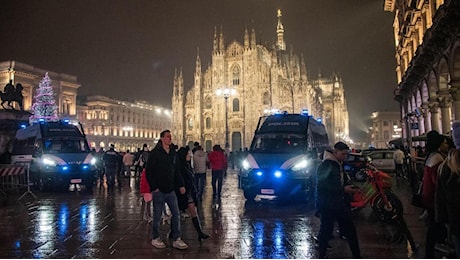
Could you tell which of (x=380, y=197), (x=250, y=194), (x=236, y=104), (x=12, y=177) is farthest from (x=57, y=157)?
(x=236, y=104)

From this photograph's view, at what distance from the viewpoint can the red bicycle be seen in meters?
7.14

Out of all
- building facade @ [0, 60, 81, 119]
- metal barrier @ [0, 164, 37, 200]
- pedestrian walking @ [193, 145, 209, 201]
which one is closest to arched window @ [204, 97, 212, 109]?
building facade @ [0, 60, 81, 119]

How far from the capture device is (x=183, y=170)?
783cm

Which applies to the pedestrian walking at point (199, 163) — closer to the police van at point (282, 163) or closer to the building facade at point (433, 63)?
the police van at point (282, 163)

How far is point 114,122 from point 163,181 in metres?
80.0

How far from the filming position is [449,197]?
3.77m

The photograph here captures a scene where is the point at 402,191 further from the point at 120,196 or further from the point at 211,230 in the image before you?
the point at 120,196

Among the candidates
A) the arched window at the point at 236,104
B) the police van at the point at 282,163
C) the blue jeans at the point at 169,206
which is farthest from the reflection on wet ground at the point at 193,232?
the arched window at the point at 236,104

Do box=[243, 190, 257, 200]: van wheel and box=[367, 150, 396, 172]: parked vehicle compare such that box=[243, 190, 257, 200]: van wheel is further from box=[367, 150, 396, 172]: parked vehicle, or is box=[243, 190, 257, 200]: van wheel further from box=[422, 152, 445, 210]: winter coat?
box=[367, 150, 396, 172]: parked vehicle

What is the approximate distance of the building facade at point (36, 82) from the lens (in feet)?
205

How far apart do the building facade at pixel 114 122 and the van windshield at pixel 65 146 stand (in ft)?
195

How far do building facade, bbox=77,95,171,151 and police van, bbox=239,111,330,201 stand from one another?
6500 cm

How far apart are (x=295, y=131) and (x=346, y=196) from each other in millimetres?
6913

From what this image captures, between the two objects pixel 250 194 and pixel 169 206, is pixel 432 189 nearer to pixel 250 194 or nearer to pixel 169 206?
pixel 169 206
